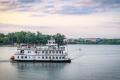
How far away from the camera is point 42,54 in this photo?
1302 cm

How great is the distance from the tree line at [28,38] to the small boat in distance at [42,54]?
12.2m

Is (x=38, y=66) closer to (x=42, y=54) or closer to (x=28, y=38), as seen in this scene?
(x=42, y=54)

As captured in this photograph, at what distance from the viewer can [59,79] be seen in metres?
9.02

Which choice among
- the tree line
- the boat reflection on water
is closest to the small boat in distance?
the boat reflection on water

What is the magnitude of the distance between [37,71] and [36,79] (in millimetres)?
1706

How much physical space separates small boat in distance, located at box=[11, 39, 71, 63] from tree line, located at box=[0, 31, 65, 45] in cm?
1222

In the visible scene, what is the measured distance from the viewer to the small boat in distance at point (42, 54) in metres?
12.8

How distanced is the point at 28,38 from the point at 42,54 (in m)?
13.4

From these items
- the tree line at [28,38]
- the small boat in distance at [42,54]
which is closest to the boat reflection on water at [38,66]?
the small boat in distance at [42,54]

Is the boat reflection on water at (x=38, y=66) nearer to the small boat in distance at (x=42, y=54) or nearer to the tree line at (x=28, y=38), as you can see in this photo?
the small boat in distance at (x=42, y=54)

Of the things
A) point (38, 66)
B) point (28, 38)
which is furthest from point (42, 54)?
point (28, 38)

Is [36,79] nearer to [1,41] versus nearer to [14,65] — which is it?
[14,65]

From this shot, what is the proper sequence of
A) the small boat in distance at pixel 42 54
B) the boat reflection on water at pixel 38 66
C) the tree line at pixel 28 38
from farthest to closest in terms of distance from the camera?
the tree line at pixel 28 38 → the small boat in distance at pixel 42 54 → the boat reflection on water at pixel 38 66

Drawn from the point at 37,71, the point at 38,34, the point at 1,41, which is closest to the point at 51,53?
the point at 37,71
